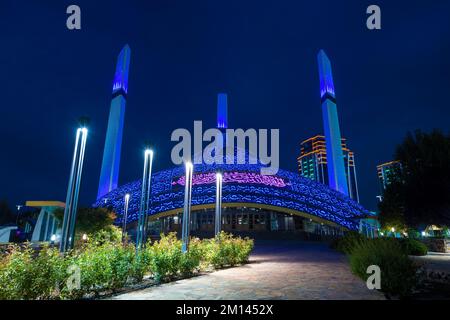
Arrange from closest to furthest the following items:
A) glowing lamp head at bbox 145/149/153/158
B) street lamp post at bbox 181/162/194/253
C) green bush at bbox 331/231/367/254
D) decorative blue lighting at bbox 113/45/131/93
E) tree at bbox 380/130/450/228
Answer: street lamp post at bbox 181/162/194/253
glowing lamp head at bbox 145/149/153/158
tree at bbox 380/130/450/228
green bush at bbox 331/231/367/254
decorative blue lighting at bbox 113/45/131/93

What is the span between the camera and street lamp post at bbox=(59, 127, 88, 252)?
8.88 m

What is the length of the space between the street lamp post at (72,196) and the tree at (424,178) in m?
20.1

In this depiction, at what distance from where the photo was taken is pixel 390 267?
7.89m

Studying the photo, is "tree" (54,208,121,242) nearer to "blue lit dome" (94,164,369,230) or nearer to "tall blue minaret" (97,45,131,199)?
"blue lit dome" (94,164,369,230)

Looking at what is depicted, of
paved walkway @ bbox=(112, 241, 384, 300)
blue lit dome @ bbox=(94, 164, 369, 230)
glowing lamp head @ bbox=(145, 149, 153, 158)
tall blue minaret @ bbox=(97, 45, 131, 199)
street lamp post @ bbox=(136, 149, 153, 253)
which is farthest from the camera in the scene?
tall blue minaret @ bbox=(97, 45, 131, 199)

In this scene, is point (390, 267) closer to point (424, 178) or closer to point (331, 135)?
point (424, 178)

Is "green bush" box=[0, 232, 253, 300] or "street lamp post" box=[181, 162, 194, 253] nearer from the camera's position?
"green bush" box=[0, 232, 253, 300]

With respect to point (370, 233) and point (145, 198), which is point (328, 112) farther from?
point (145, 198)

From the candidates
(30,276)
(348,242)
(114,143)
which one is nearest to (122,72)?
(114,143)

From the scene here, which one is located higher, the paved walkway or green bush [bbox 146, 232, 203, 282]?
green bush [bbox 146, 232, 203, 282]

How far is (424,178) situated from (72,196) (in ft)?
67.0

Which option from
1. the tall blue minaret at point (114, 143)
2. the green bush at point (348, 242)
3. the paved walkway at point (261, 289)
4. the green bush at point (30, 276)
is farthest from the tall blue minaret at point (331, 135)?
the green bush at point (30, 276)


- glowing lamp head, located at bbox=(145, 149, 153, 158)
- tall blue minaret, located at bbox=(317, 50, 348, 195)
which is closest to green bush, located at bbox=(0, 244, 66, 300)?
glowing lamp head, located at bbox=(145, 149, 153, 158)

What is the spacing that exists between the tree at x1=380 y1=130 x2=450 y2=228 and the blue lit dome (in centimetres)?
2834
